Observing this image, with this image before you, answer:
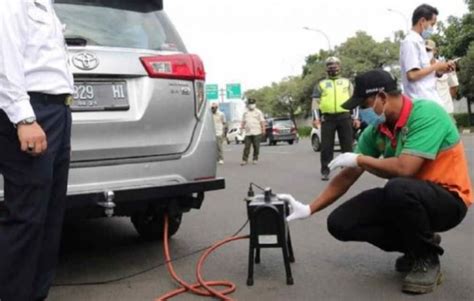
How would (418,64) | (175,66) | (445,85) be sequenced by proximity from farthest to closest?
(445,85) → (418,64) → (175,66)

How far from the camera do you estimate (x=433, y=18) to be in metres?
5.39

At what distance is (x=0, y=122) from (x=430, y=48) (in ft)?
13.0

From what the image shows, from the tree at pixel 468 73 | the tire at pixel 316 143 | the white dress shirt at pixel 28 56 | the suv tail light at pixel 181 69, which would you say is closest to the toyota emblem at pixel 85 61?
the suv tail light at pixel 181 69

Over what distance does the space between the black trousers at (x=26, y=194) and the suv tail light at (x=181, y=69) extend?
778 millimetres

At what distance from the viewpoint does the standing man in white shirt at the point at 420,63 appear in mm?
5215

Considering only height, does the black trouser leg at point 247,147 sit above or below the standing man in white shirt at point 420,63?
below

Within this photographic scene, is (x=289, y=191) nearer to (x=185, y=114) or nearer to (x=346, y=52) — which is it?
(x=185, y=114)

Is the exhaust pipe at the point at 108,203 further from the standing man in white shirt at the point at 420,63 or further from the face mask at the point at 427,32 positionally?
the face mask at the point at 427,32

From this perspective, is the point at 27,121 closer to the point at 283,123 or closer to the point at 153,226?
the point at 153,226

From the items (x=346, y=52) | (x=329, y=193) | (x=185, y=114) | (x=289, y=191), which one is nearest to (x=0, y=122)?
(x=185, y=114)

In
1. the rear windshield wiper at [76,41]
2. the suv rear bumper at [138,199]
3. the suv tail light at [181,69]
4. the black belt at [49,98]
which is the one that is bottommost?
the suv rear bumper at [138,199]

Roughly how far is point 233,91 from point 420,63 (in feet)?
165

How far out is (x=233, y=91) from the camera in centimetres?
5544

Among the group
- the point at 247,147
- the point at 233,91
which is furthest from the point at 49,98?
the point at 233,91
